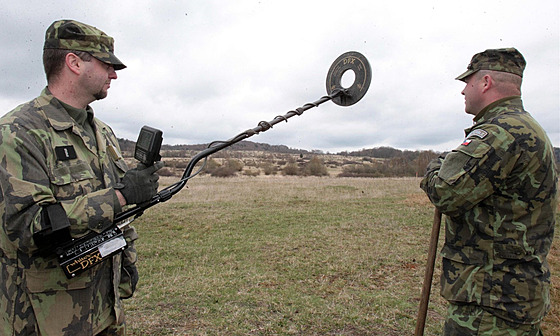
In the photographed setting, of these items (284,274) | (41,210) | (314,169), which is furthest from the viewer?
(314,169)

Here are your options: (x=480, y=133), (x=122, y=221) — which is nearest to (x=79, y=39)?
(x=122, y=221)

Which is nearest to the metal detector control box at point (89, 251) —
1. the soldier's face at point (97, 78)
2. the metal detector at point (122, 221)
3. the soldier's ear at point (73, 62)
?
the metal detector at point (122, 221)

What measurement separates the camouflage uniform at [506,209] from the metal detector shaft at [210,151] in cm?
116

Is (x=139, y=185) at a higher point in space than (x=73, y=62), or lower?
lower

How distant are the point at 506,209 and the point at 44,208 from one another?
107 inches

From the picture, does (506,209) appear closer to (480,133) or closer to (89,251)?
(480,133)

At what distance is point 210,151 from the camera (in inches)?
99.1

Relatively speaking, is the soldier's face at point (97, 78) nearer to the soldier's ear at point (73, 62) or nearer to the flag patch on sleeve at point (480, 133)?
the soldier's ear at point (73, 62)

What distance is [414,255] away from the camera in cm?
739

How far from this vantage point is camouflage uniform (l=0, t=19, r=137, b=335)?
68.5 inches

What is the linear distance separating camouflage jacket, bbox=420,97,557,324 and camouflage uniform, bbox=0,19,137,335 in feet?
7.11

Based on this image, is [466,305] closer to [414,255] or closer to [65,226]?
[65,226]

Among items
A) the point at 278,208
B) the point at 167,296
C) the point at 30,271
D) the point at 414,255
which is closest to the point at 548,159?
the point at 30,271

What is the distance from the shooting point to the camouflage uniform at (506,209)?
2184 millimetres
